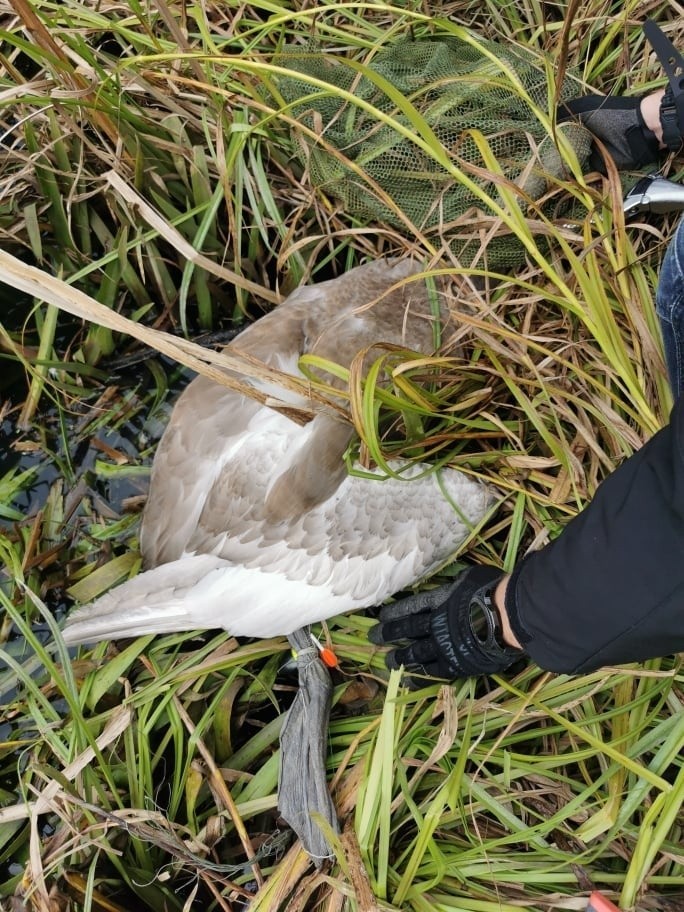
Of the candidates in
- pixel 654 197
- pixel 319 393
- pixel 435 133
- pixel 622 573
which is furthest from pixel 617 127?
pixel 622 573

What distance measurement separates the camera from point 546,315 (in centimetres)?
162

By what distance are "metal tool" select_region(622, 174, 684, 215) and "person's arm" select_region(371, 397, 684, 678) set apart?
815mm

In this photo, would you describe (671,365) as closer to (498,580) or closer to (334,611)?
(498,580)

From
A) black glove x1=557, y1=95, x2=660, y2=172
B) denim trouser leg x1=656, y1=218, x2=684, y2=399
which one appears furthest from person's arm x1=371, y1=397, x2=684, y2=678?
black glove x1=557, y1=95, x2=660, y2=172

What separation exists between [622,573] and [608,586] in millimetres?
36

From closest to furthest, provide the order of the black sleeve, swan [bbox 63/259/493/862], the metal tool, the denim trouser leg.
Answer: the black sleeve → the denim trouser leg → swan [bbox 63/259/493/862] → the metal tool

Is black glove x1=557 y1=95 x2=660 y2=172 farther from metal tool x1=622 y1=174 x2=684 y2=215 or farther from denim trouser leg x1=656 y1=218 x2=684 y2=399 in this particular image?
denim trouser leg x1=656 y1=218 x2=684 y2=399

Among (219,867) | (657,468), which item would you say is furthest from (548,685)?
(219,867)

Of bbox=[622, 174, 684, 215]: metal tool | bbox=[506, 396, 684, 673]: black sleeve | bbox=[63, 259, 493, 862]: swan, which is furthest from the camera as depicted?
→ bbox=[622, 174, 684, 215]: metal tool

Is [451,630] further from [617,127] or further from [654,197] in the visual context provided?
[617,127]

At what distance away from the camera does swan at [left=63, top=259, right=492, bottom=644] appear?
1.41 meters

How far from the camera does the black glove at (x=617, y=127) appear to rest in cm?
158

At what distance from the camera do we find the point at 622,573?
3.38 feet

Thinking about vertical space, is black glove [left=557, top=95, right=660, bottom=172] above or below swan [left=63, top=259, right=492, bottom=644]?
above
